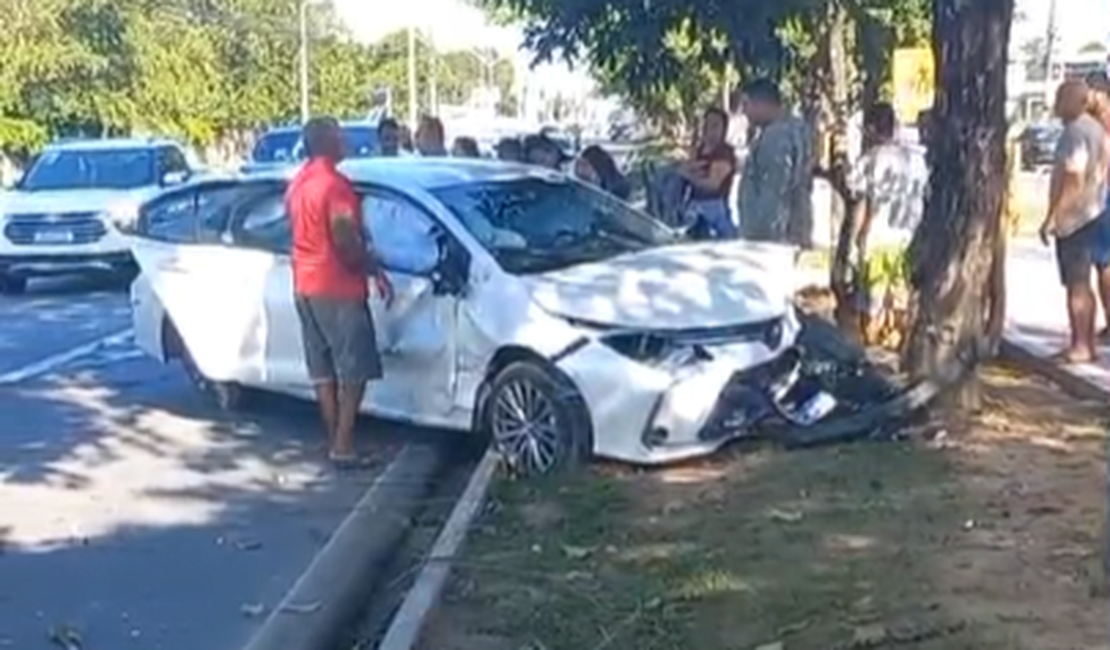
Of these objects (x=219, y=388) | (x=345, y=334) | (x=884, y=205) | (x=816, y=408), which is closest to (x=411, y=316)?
(x=345, y=334)

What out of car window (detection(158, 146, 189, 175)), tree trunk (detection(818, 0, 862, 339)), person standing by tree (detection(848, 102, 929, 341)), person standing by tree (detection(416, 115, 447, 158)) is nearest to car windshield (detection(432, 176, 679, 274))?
person standing by tree (detection(848, 102, 929, 341))

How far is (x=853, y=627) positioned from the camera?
671 cm

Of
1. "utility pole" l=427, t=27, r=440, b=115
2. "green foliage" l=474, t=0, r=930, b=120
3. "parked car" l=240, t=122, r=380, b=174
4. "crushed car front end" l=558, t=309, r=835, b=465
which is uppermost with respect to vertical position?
"green foliage" l=474, t=0, r=930, b=120

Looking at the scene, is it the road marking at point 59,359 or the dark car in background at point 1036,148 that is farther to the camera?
the dark car in background at point 1036,148

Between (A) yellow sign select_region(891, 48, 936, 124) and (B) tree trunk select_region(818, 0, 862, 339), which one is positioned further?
(A) yellow sign select_region(891, 48, 936, 124)

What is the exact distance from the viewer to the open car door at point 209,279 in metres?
12.4

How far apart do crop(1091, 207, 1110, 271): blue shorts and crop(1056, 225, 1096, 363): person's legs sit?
0.07 metres

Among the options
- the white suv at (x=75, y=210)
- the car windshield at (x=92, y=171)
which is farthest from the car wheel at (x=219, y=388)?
the car windshield at (x=92, y=171)

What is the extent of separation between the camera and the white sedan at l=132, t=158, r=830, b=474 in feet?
32.6

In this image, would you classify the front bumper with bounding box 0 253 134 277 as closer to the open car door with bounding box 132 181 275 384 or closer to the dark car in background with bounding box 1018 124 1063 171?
the open car door with bounding box 132 181 275 384

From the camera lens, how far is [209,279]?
498 inches

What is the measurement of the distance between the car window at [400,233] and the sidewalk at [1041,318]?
3.86 metres

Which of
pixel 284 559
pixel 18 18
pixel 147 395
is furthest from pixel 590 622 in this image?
pixel 18 18

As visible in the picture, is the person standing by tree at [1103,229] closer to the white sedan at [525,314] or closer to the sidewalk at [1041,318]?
the sidewalk at [1041,318]
